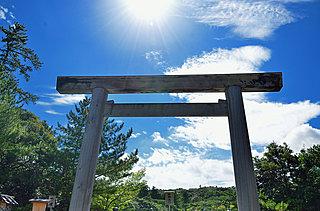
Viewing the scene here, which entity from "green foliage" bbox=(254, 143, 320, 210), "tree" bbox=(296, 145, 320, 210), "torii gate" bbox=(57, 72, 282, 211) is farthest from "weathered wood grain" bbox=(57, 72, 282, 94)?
"tree" bbox=(296, 145, 320, 210)

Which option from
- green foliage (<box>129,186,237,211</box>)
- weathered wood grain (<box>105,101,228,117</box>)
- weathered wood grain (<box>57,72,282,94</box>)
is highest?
weathered wood grain (<box>57,72,282,94</box>)

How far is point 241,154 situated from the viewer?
1699 millimetres

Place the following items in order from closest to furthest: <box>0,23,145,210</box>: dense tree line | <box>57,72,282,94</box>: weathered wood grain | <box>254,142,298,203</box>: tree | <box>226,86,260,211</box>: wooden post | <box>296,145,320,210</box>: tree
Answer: <box>226,86,260,211</box>: wooden post, <box>57,72,282,94</box>: weathered wood grain, <box>0,23,145,210</box>: dense tree line, <box>296,145,320,210</box>: tree, <box>254,142,298,203</box>: tree

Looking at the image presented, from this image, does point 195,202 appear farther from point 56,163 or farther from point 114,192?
point 56,163

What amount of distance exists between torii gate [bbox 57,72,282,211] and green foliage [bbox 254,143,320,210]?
12.7 meters

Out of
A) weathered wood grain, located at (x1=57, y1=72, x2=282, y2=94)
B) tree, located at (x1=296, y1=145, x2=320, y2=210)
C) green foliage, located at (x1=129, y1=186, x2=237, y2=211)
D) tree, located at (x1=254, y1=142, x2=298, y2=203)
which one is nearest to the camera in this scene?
weathered wood grain, located at (x1=57, y1=72, x2=282, y2=94)

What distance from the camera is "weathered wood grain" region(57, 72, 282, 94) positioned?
202 centimetres

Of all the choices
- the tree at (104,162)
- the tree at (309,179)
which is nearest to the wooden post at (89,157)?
the tree at (104,162)

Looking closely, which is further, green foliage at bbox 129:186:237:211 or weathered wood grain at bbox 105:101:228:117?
green foliage at bbox 129:186:237:211

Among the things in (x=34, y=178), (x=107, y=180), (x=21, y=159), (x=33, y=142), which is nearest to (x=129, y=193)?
(x=107, y=180)

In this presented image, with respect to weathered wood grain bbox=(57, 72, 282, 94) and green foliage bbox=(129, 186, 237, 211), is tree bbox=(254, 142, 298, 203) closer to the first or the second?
green foliage bbox=(129, 186, 237, 211)

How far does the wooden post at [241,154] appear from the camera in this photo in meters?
1.56

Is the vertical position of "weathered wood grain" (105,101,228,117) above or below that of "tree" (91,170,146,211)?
above

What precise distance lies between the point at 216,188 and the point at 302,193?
6.41 metres
